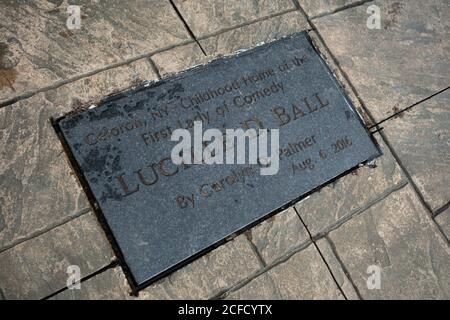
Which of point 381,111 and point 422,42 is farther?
point 422,42

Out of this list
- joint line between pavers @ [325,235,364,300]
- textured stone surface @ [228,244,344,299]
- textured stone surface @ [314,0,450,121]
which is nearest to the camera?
textured stone surface @ [228,244,344,299]

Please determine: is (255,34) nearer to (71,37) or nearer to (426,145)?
(71,37)

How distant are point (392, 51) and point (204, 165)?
1.43 metres

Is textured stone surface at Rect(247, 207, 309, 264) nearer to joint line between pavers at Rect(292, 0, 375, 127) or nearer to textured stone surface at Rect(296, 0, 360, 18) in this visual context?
joint line between pavers at Rect(292, 0, 375, 127)

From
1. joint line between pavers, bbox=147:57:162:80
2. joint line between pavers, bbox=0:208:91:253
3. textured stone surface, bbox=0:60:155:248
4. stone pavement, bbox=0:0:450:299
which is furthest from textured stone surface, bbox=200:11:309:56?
joint line between pavers, bbox=0:208:91:253

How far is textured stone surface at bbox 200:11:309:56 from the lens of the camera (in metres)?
2.28

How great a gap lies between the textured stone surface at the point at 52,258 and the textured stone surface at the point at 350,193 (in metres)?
0.97

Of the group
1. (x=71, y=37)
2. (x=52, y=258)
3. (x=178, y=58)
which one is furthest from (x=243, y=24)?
(x=52, y=258)

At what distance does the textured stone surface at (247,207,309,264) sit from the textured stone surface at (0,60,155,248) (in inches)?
31.6

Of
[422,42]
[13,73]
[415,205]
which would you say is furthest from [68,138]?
[422,42]

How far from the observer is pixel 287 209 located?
2037mm
